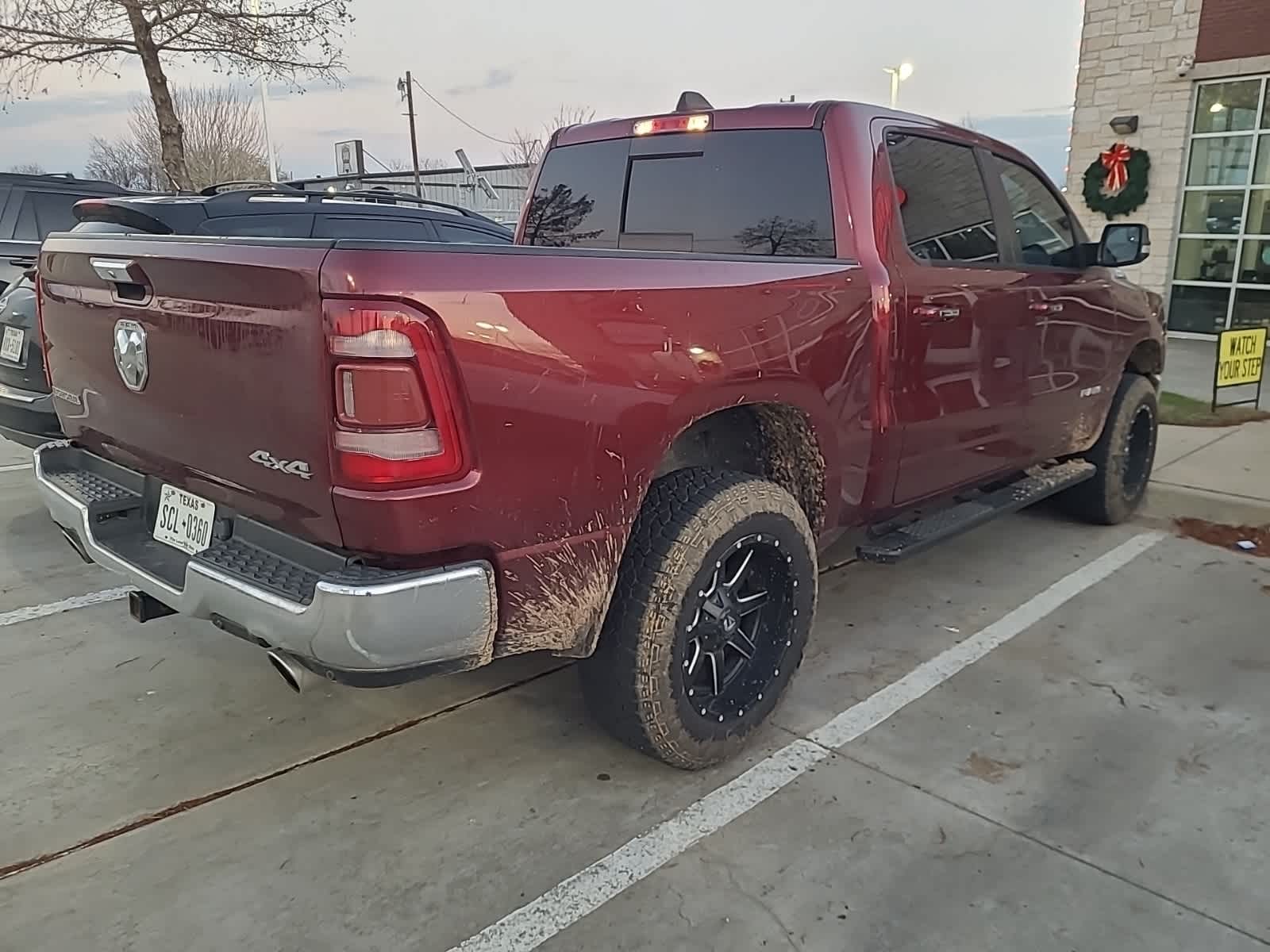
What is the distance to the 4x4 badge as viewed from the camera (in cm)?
227

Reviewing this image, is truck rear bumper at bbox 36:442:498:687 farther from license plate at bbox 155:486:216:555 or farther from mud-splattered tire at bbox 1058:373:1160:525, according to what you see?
mud-splattered tire at bbox 1058:373:1160:525

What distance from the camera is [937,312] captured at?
12.1 feet

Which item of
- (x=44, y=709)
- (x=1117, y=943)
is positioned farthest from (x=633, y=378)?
(x=44, y=709)

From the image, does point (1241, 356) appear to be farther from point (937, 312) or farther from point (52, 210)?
point (52, 210)

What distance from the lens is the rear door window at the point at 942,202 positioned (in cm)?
369

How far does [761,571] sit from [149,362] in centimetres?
192

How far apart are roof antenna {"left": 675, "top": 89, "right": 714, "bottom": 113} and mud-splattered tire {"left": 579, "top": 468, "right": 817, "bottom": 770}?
5.68 ft

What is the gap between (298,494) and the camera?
233 centimetres

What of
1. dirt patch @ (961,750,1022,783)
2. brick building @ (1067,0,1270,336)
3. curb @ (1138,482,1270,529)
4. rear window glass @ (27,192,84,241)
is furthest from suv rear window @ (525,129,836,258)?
brick building @ (1067,0,1270,336)

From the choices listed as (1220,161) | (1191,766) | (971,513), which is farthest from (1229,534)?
(1220,161)

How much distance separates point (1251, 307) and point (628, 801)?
42.7 ft

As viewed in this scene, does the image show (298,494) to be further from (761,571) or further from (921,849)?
(921,849)

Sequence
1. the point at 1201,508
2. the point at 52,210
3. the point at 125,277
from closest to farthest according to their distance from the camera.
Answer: the point at 125,277, the point at 1201,508, the point at 52,210

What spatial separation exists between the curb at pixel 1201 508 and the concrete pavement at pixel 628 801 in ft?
5.12
